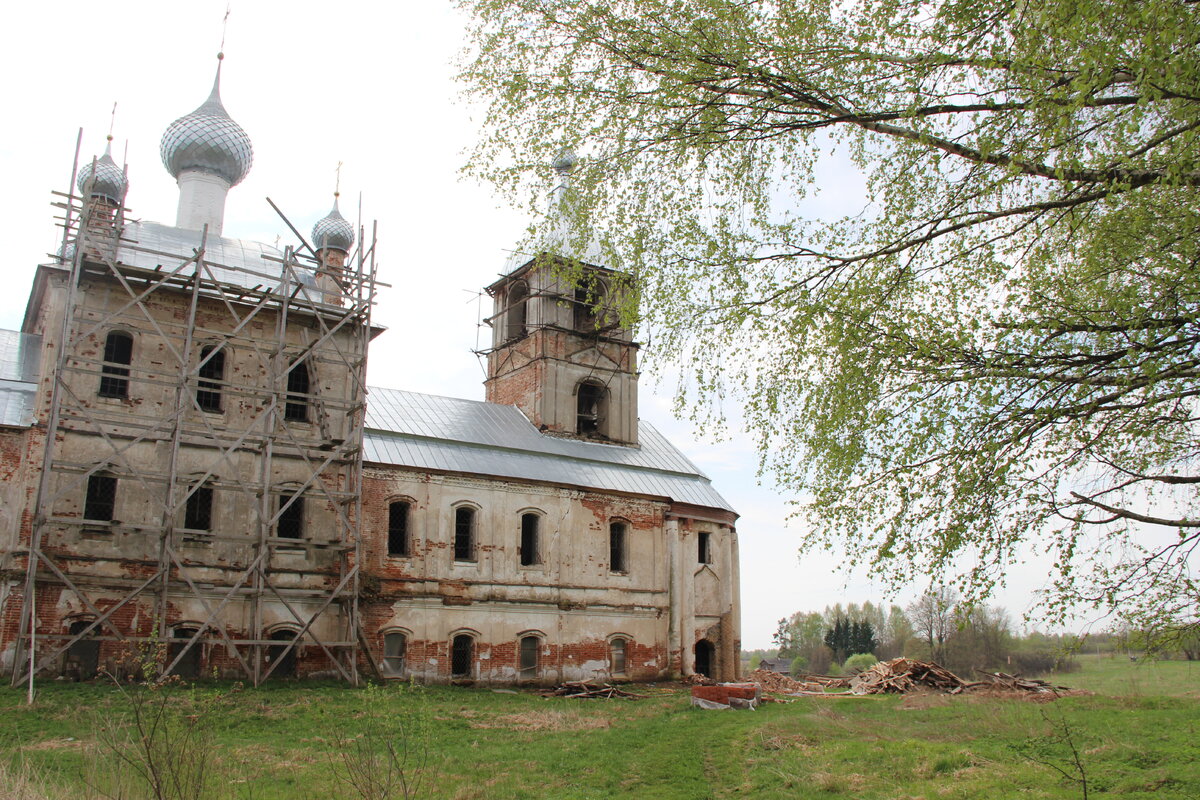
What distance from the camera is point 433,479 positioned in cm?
2241

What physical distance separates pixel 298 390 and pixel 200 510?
359 cm

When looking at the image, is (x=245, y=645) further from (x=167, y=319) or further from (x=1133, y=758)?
(x=1133, y=758)

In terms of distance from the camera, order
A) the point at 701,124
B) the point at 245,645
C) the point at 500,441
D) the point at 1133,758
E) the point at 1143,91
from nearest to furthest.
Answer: the point at 1143,91, the point at 701,124, the point at 1133,758, the point at 245,645, the point at 500,441

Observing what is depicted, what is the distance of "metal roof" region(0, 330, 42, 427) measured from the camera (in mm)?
18031

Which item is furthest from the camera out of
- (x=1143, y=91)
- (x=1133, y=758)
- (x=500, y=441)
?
(x=500, y=441)

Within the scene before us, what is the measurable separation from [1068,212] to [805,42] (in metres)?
2.50

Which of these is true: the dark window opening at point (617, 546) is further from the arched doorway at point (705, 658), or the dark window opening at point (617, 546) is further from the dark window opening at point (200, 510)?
the dark window opening at point (200, 510)

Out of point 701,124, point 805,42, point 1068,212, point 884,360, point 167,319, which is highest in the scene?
point 167,319

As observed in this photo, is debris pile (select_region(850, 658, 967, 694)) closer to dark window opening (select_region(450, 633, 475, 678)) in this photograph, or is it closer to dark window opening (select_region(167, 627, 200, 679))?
dark window opening (select_region(450, 633, 475, 678))

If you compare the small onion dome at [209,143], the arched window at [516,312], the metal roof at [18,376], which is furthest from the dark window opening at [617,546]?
the metal roof at [18,376]

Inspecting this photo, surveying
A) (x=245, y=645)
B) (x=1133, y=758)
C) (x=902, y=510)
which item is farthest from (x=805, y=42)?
(x=245, y=645)

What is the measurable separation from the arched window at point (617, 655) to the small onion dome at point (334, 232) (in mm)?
13500

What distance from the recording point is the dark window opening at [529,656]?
22859mm

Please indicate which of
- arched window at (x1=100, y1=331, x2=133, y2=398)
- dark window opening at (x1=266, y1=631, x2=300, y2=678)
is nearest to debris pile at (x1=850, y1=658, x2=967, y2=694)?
dark window opening at (x1=266, y1=631, x2=300, y2=678)
